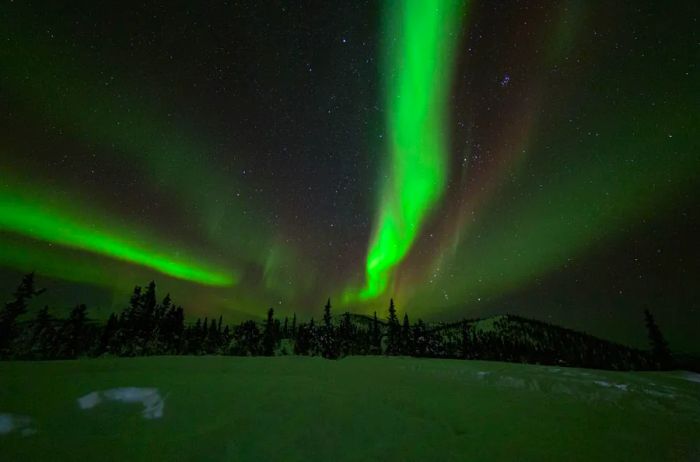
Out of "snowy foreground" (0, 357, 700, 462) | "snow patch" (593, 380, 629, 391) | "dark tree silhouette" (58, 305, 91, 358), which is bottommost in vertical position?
"snowy foreground" (0, 357, 700, 462)

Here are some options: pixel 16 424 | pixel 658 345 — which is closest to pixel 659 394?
pixel 16 424

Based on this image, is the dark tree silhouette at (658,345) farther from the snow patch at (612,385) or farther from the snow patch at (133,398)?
the snow patch at (133,398)

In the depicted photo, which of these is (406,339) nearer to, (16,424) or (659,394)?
(659,394)

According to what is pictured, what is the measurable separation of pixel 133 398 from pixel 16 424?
1.17 metres

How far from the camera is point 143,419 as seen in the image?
413cm

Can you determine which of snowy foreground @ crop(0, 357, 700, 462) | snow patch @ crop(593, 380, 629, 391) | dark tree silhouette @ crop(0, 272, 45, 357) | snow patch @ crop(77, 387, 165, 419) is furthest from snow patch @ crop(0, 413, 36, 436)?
dark tree silhouette @ crop(0, 272, 45, 357)

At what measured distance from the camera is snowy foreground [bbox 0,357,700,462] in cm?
363

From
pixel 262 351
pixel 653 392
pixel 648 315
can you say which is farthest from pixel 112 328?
pixel 648 315

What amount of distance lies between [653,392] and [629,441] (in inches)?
134

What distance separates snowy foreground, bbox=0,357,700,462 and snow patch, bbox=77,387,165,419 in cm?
1

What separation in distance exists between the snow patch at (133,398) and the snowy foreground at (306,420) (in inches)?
0.6

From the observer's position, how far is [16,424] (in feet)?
11.9

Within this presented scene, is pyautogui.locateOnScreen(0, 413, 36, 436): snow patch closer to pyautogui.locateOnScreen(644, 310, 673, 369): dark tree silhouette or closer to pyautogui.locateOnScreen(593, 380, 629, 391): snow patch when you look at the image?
pyautogui.locateOnScreen(593, 380, 629, 391): snow patch

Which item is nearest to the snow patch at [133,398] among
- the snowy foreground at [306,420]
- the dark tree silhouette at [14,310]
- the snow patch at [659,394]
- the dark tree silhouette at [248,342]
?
the snowy foreground at [306,420]
